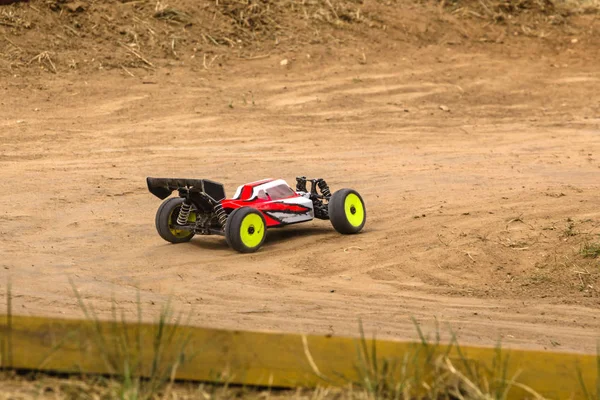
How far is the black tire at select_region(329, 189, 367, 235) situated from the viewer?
9.15 meters

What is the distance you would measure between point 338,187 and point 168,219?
2.74 metres

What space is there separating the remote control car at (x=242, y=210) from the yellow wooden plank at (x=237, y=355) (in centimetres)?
463

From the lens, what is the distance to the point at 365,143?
13.5 metres

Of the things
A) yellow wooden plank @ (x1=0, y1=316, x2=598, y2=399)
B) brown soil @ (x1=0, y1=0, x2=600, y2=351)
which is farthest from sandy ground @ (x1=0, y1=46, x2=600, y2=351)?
yellow wooden plank @ (x1=0, y1=316, x2=598, y2=399)

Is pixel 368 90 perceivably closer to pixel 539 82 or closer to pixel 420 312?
pixel 539 82

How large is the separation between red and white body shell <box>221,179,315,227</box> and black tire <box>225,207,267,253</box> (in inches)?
11.3

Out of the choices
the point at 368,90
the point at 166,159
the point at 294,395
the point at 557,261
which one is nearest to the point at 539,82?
the point at 368,90

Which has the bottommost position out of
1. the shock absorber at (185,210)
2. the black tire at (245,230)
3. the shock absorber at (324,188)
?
the black tire at (245,230)

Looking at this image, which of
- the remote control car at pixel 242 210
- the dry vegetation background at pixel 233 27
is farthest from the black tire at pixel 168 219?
the dry vegetation background at pixel 233 27

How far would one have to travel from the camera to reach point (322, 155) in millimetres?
12703

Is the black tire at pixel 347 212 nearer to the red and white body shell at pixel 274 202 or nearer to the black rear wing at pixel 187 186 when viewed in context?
the red and white body shell at pixel 274 202

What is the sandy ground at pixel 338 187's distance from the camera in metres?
7.02

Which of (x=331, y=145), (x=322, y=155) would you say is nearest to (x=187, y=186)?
(x=322, y=155)

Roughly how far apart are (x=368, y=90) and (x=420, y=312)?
9641mm
